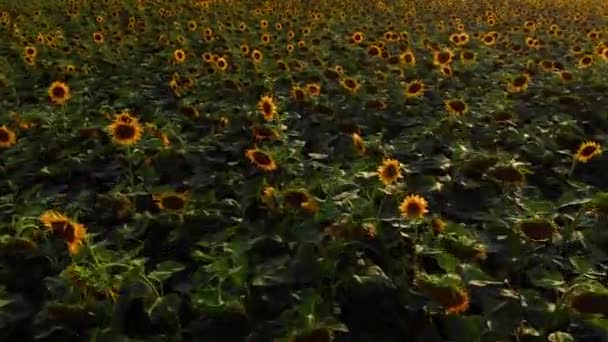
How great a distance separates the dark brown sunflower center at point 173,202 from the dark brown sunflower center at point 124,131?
2.36 feet

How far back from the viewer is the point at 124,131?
11.8 ft

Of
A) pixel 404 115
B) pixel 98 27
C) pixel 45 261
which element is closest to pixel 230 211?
pixel 45 261

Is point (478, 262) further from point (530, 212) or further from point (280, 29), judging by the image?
point (280, 29)

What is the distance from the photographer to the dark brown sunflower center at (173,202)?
308 cm

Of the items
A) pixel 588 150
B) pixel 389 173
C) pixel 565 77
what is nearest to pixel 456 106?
pixel 588 150

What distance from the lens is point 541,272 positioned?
105 inches

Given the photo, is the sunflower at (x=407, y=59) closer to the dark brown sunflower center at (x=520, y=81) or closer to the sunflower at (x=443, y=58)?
the sunflower at (x=443, y=58)

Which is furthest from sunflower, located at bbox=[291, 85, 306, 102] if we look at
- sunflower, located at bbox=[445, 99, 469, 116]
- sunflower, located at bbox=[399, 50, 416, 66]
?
sunflower, located at bbox=[399, 50, 416, 66]

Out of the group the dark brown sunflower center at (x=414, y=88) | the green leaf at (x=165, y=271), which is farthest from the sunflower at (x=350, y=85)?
the green leaf at (x=165, y=271)

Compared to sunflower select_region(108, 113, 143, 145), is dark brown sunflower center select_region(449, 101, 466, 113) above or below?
above

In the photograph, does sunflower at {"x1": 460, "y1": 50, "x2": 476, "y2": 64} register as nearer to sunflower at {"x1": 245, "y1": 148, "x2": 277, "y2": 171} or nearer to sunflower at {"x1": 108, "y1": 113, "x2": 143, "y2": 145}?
sunflower at {"x1": 245, "y1": 148, "x2": 277, "y2": 171}

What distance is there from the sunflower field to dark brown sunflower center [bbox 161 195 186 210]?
0.04 ft

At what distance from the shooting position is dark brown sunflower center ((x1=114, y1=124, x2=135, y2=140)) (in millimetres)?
3588

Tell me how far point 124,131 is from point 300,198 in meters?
1.24
